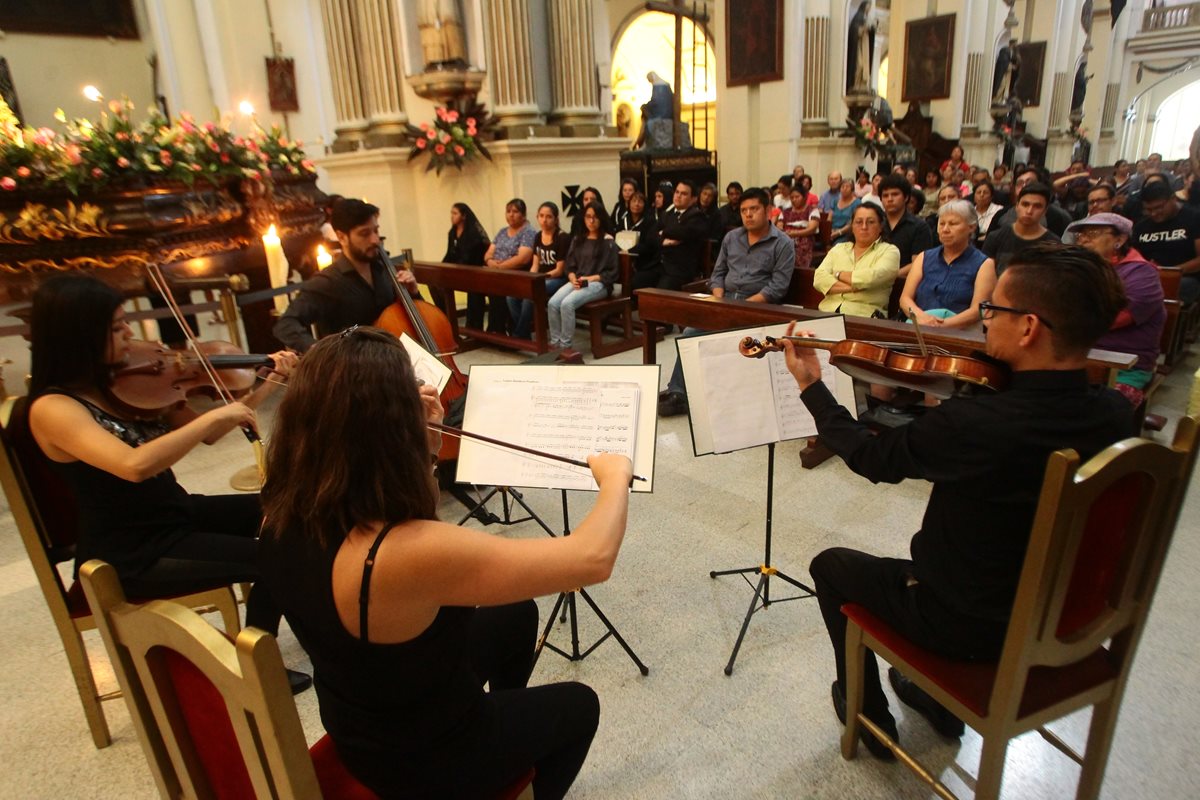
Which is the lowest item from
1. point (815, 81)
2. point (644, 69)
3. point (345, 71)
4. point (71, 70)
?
point (345, 71)

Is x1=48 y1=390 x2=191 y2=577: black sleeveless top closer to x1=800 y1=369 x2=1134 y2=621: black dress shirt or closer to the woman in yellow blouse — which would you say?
x1=800 y1=369 x2=1134 y2=621: black dress shirt

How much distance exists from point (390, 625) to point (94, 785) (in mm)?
1428

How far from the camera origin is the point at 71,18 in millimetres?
7801

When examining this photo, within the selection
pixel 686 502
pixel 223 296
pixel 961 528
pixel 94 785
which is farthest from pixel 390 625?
pixel 223 296

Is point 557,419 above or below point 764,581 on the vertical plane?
above

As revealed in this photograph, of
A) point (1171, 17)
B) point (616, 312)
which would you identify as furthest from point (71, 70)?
point (1171, 17)

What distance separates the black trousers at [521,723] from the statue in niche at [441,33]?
5.93 metres

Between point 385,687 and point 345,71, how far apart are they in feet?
23.3

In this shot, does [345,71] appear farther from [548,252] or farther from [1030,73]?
[1030,73]

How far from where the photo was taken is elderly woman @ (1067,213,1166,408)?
10.6 ft

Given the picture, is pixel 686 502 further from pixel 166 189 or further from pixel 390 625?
pixel 166 189

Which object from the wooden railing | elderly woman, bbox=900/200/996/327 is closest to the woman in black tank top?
elderly woman, bbox=900/200/996/327

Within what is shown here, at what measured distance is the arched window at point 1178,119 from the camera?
2591 centimetres

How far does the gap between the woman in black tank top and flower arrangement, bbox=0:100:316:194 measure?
328 cm
